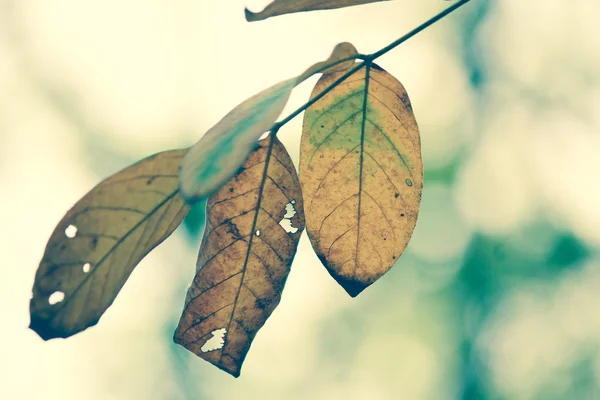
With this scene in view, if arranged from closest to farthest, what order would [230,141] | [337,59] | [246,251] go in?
[230,141] → [337,59] → [246,251]

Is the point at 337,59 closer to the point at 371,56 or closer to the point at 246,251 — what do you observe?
the point at 371,56

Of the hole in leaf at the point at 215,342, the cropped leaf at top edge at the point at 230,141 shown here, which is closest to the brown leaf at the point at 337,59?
the cropped leaf at top edge at the point at 230,141

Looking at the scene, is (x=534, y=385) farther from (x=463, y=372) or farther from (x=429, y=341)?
(x=429, y=341)

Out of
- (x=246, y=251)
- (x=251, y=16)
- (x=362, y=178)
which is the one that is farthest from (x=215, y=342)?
(x=251, y=16)

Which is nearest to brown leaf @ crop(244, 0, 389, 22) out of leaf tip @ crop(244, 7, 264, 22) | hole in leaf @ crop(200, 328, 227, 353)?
leaf tip @ crop(244, 7, 264, 22)

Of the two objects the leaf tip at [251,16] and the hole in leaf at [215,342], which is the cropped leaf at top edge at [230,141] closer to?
the leaf tip at [251,16]

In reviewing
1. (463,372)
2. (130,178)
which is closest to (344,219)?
(130,178)
